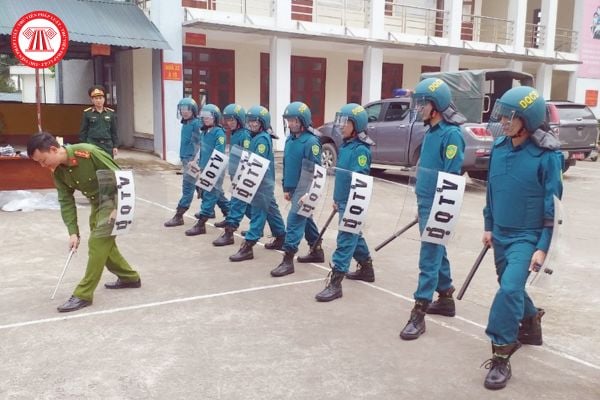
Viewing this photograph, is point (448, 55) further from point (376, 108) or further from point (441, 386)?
point (441, 386)

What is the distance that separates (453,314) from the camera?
4.87 meters

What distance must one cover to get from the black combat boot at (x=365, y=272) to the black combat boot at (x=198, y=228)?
257 cm

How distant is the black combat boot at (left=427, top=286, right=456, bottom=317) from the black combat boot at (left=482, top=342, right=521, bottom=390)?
3.76 feet

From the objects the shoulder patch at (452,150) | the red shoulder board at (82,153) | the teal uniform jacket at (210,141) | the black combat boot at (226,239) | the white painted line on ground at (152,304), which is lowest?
the white painted line on ground at (152,304)

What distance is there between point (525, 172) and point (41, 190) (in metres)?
8.42

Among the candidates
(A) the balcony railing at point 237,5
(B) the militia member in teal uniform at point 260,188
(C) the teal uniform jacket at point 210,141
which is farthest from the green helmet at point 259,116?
→ (A) the balcony railing at point 237,5

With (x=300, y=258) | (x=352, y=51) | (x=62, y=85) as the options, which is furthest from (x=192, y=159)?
(x=62, y=85)

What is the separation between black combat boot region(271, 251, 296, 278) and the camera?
5891 millimetres

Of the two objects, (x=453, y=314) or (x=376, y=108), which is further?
(x=376, y=108)

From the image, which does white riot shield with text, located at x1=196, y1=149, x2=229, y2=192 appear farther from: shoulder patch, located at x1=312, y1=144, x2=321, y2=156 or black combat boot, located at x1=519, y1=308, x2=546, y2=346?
black combat boot, located at x1=519, y1=308, x2=546, y2=346

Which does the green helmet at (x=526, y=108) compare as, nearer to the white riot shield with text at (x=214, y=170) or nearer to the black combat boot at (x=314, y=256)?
the black combat boot at (x=314, y=256)

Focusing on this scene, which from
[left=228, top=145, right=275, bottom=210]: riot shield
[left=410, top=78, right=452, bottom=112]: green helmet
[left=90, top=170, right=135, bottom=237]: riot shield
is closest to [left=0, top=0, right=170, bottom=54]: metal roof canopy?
[left=228, top=145, right=275, bottom=210]: riot shield

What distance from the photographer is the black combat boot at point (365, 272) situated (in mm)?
5762

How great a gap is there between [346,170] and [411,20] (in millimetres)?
17283
